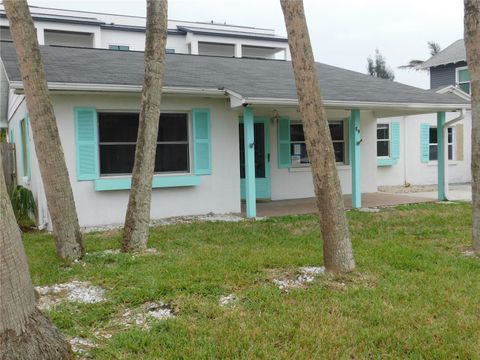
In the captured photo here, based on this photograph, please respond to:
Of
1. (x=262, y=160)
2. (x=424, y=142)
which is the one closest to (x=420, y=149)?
(x=424, y=142)

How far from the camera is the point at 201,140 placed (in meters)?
9.30

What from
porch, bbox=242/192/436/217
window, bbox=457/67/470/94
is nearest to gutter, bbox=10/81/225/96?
porch, bbox=242/192/436/217

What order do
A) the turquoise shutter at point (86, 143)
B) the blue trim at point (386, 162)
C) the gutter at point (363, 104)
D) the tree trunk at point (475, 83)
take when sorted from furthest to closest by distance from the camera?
the blue trim at point (386, 162)
the gutter at point (363, 104)
the turquoise shutter at point (86, 143)
the tree trunk at point (475, 83)

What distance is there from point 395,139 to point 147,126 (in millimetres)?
10841

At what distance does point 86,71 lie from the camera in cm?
876

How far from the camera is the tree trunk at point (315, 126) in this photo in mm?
4570

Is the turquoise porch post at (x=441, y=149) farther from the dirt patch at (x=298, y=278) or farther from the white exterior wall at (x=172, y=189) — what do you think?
the dirt patch at (x=298, y=278)

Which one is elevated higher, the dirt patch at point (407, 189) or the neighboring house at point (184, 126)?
the neighboring house at point (184, 126)

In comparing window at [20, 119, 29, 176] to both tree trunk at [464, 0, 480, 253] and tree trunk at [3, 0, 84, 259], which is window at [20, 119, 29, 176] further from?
tree trunk at [464, 0, 480, 253]

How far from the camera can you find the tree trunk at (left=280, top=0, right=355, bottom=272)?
457cm

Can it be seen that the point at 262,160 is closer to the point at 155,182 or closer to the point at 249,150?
the point at 249,150

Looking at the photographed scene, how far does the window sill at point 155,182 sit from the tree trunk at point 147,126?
2058mm

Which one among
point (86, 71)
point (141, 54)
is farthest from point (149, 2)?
point (141, 54)

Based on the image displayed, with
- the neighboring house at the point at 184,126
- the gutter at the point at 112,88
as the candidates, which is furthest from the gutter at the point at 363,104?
the gutter at the point at 112,88
